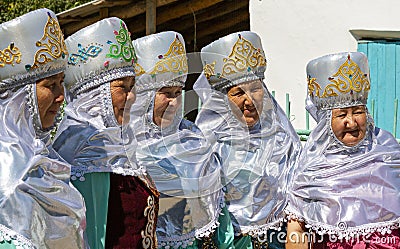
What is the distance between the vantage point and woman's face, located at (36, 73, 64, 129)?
389 cm

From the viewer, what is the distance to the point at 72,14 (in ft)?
35.4

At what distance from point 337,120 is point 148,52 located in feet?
3.77

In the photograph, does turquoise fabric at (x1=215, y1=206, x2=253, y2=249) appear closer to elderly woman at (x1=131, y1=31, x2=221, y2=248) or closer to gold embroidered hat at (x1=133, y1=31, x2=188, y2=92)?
elderly woman at (x1=131, y1=31, x2=221, y2=248)

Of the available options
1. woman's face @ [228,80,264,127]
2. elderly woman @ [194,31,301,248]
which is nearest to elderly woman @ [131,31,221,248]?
elderly woman @ [194,31,301,248]

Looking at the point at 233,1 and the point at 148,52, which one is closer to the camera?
the point at 148,52

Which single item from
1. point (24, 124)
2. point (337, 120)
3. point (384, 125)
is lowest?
point (384, 125)

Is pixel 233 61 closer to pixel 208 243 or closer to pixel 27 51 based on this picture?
pixel 208 243

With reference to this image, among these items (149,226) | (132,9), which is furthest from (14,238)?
(132,9)

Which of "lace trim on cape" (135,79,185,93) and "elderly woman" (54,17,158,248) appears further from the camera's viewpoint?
"lace trim on cape" (135,79,185,93)

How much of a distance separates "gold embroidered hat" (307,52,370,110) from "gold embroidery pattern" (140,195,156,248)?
4.39 feet

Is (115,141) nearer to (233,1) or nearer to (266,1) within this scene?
(266,1)

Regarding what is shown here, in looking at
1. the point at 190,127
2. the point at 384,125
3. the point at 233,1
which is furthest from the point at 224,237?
the point at 233,1

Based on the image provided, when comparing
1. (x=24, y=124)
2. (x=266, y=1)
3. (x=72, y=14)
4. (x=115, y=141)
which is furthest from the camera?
(x=72, y=14)

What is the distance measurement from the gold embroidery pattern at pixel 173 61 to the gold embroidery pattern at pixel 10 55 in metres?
1.27
